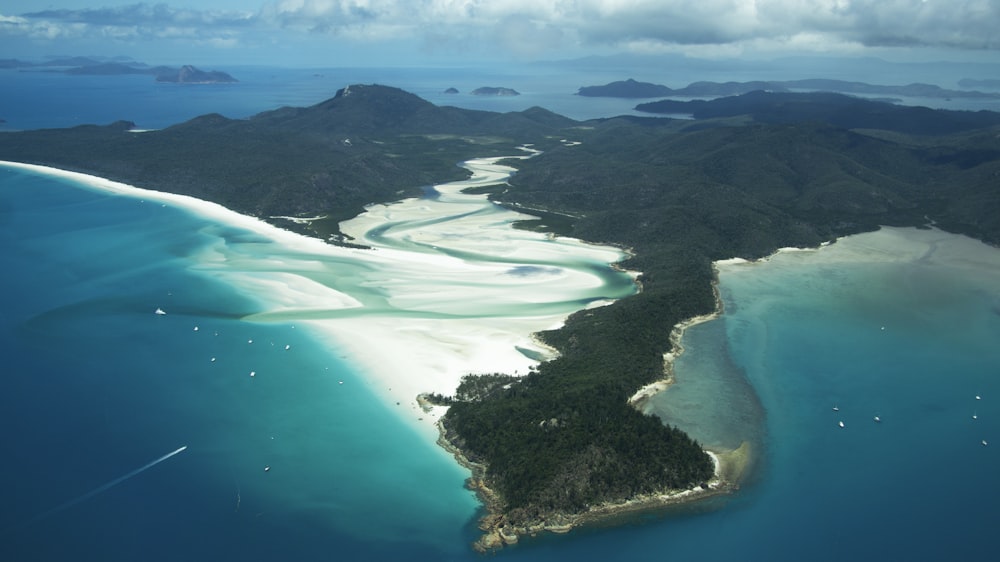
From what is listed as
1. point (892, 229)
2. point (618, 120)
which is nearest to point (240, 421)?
point (892, 229)

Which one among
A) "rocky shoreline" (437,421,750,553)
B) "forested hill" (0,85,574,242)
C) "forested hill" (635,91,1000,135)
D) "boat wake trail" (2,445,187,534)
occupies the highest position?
"forested hill" (635,91,1000,135)

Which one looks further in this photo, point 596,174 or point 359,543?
point 596,174

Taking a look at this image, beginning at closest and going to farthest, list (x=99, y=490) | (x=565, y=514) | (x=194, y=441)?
(x=565, y=514), (x=99, y=490), (x=194, y=441)

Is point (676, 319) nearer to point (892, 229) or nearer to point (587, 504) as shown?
point (587, 504)

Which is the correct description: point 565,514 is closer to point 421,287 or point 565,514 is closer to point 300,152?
point 421,287

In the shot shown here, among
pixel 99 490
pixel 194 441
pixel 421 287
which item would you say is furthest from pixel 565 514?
pixel 421 287

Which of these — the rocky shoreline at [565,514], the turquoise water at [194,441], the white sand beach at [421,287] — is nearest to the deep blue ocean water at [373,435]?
the turquoise water at [194,441]

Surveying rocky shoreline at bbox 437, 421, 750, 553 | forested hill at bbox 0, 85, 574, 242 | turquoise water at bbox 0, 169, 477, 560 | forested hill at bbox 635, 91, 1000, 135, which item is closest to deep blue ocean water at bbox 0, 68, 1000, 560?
turquoise water at bbox 0, 169, 477, 560

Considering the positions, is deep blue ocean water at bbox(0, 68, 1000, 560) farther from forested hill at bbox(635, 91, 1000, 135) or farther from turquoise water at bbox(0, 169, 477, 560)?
forested hill at bbox(635, 91, 1000, 135)
